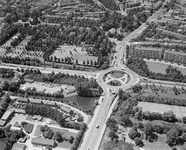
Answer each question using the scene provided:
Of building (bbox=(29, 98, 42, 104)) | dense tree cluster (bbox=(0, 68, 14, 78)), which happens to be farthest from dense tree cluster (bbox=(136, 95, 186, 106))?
dense tree cluster (bbox=(0, 68, 14, 78))

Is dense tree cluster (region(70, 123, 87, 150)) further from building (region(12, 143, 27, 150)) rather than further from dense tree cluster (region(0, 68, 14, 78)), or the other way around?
dense tree cluster (region(0, 68, 14, 78))

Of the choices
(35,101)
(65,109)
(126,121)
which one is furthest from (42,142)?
(126,121)

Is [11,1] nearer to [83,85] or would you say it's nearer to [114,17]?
[114,17]

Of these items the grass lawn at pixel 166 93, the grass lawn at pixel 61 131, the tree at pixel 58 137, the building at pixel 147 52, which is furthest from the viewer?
the building at pixel 147 52

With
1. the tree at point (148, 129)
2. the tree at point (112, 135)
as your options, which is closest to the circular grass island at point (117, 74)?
the tree at point (148, 129)

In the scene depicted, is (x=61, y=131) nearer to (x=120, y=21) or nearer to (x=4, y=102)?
(x=4, y=102)

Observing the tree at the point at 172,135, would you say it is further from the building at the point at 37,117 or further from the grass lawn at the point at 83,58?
the grass lawn at the point at 83,58
